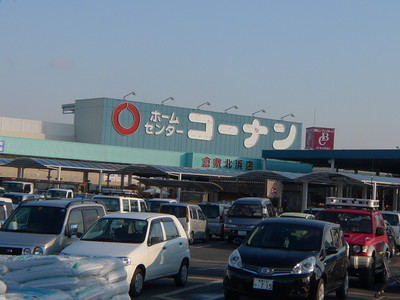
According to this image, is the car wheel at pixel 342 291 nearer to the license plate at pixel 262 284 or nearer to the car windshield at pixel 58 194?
the license plate at pixel 262 284

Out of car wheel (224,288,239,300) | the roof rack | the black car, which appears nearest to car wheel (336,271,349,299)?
the black car

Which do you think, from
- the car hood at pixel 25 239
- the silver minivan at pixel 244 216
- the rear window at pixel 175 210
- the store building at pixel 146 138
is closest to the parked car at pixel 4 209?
the car hood at pixel 25 239

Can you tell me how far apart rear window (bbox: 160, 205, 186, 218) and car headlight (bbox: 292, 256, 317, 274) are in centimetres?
1515

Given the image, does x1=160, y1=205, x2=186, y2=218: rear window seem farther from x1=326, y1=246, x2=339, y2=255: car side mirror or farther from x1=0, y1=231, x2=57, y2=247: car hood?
x1=326, y1=246, x2=339, y2=255: car side mirror

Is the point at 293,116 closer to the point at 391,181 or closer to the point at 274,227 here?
the point at 391,181

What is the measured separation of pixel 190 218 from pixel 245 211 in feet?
8.99

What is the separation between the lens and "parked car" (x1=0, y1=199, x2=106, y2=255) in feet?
46.4

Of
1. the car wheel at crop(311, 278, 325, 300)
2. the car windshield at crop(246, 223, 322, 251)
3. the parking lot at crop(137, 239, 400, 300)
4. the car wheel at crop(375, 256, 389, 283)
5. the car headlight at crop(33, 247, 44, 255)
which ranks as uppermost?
the car windshield at crop(246, 223, 322, 251)

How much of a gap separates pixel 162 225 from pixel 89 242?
168 cm

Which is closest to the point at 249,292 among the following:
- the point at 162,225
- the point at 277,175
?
the point at 162,225

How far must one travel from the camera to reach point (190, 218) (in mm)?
27219

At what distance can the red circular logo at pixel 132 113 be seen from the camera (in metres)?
60.8

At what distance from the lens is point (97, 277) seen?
8477mm

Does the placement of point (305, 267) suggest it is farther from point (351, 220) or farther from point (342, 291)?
point (351, 220)
